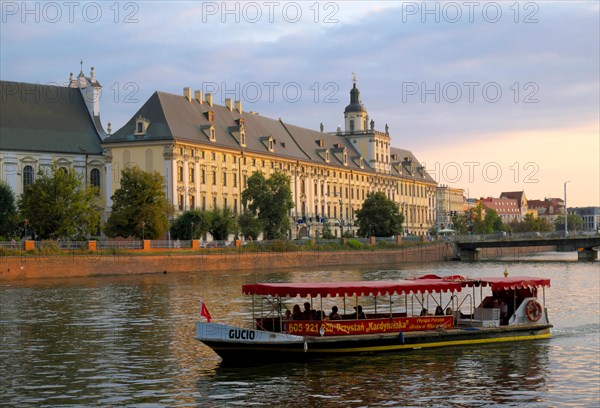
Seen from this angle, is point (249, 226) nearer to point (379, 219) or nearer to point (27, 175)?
point (27, 175)

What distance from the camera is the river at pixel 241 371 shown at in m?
26.1

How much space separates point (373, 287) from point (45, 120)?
87634mm

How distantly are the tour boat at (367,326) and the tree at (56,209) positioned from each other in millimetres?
57282

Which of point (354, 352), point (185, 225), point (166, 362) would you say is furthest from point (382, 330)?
point (185, 225)

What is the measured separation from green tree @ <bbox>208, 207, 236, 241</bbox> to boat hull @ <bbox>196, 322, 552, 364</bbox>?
233 feet

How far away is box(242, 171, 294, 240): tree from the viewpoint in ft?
369

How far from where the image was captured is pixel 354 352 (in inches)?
1286

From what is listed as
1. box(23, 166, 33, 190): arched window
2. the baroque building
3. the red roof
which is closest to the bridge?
the baroque building

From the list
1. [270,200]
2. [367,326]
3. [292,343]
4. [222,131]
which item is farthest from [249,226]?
[292,343]

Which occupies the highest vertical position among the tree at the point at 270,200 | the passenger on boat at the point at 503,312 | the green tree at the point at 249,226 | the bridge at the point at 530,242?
the tree at the point at 270,200

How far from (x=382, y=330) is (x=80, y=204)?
61.1 meters

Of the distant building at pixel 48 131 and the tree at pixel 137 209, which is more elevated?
the distant building at pixel 48 131

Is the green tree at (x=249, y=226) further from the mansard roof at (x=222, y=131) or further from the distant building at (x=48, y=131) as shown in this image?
the distant building at (x=48, y=131)

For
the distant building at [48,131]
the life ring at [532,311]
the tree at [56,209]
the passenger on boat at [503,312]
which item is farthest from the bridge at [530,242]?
the passenger on boat at [503,312]
